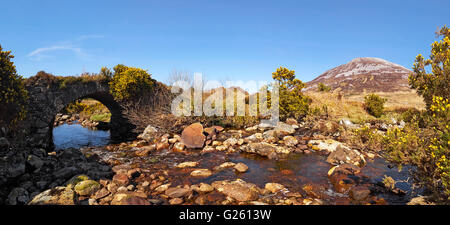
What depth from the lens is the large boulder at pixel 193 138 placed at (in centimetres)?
1343

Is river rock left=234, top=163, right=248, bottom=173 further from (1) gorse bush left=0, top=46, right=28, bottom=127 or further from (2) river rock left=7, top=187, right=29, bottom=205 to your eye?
(1) gorse bush left=0, top=46, right=28, bottom=127

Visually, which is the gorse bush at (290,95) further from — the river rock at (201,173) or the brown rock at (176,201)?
the brown rock at (176,201)

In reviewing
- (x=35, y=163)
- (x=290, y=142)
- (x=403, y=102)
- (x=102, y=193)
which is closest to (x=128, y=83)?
(x=35, y=163)

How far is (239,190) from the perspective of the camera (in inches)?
275

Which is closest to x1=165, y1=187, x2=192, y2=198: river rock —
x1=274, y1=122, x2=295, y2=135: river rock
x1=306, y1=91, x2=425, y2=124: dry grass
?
x1=274, y1=122, x2=295, y2=135: river rock

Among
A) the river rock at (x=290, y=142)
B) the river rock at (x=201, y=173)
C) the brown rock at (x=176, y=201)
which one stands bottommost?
the brown rock at (x=176, y=201)

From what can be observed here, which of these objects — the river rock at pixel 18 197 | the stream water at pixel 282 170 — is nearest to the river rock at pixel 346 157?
the stream water at pixel 282 170

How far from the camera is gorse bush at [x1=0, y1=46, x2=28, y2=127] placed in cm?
829

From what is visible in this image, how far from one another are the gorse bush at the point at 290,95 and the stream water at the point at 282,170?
895cm

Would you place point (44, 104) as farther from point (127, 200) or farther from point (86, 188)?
point (127, 200)

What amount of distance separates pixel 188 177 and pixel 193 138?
5.22 m

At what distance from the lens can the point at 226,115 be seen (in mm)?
20359
